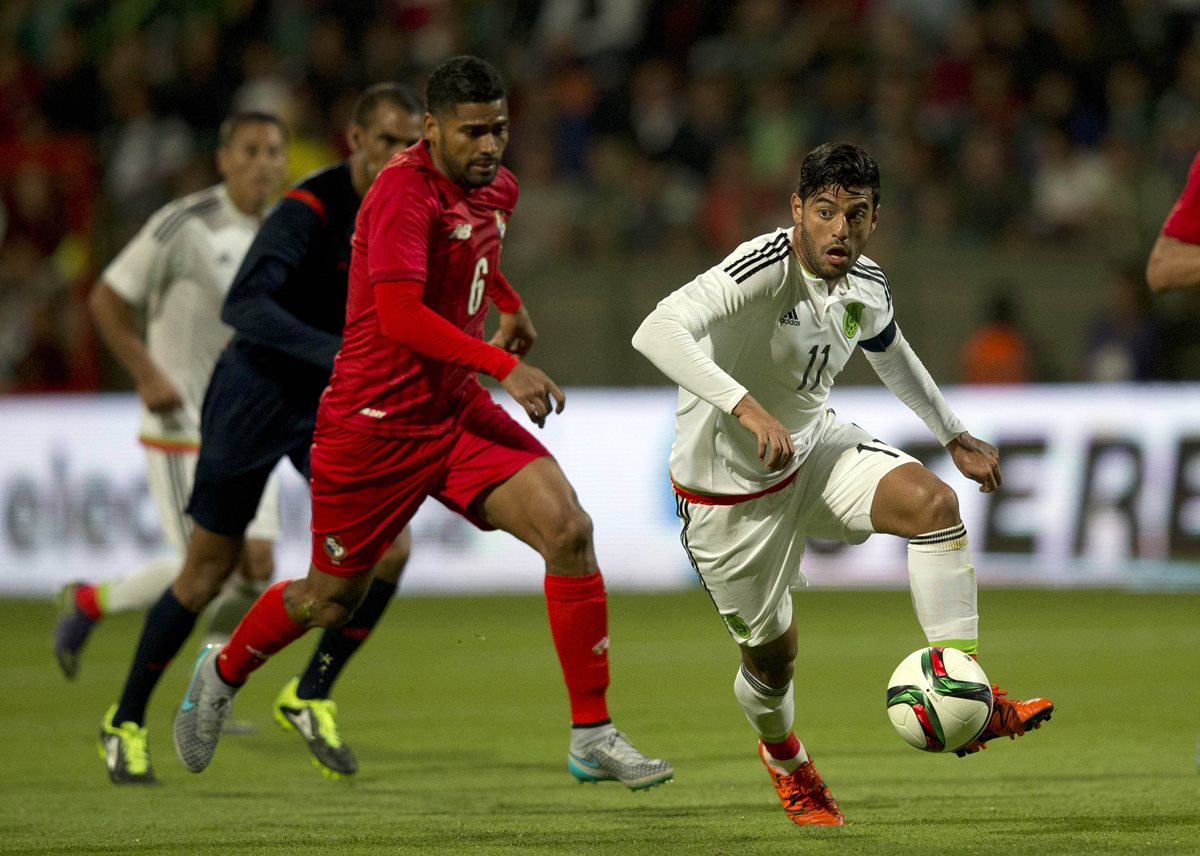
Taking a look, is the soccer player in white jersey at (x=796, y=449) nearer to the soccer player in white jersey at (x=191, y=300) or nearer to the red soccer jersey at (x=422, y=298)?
the red soccer jersey at (x=422, y=298)

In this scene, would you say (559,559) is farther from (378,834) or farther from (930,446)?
(930,446)

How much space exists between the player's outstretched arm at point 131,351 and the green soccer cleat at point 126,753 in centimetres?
130

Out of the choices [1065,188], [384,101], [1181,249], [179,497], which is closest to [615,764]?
[1181,249]

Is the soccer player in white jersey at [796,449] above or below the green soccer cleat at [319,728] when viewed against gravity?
above

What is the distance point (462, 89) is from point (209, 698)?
2.24 m

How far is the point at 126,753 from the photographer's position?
20.7 ft

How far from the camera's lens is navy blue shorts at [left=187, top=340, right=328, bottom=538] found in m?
6.37

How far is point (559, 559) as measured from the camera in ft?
17.8

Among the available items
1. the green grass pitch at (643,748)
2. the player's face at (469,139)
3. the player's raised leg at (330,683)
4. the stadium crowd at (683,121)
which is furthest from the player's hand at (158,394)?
the stadium crowd at (683,121)

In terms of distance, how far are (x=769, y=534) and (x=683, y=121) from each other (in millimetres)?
10251

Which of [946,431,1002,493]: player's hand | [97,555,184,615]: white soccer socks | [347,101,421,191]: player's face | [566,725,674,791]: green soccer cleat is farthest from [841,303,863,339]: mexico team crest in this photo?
[97,555,184,615]: white soccer socks

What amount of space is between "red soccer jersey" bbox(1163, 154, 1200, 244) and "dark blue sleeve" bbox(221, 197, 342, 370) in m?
2.77

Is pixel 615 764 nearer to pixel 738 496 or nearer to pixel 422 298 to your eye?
pixel 738 496

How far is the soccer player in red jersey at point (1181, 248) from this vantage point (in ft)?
17.2
